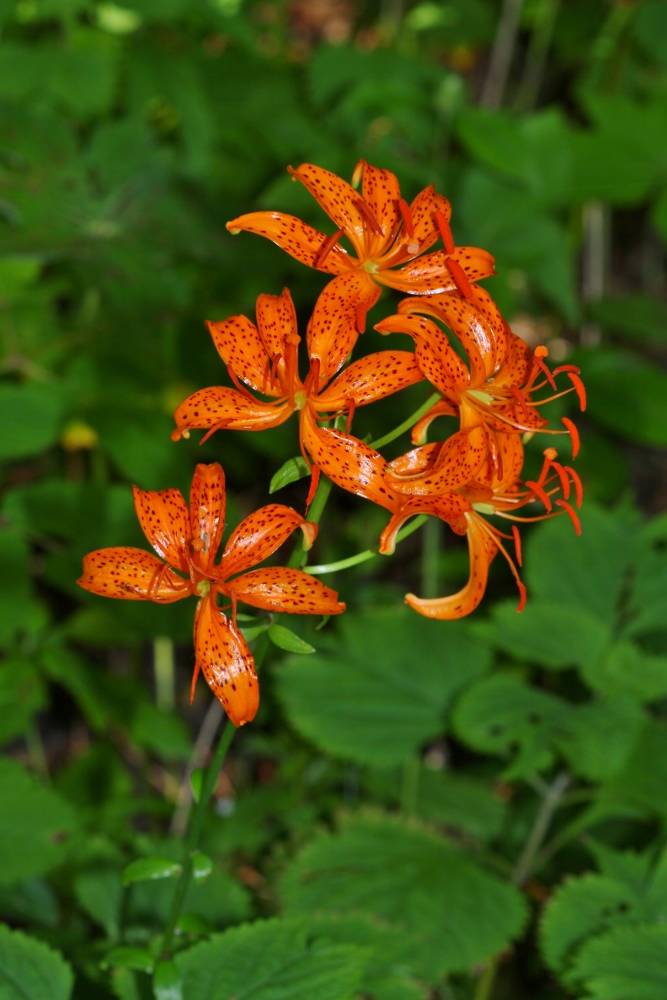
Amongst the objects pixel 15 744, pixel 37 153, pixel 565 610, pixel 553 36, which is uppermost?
pixel 553 36

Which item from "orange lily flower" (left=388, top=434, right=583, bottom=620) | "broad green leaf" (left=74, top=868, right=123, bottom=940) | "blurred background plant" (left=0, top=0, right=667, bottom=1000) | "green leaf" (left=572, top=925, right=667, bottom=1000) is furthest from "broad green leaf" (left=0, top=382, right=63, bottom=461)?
"green leaf" (left=572, top=925, right=667, bottom=1000)

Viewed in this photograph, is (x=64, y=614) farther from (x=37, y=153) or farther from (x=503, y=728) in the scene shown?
(x=503, y=728)

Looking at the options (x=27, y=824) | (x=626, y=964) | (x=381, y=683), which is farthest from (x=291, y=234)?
(x=381, y=683)

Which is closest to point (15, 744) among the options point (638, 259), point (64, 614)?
point (64, 614)

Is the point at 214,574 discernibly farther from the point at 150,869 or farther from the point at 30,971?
the point at 30,971

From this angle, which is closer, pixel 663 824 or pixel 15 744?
pixel 663 824

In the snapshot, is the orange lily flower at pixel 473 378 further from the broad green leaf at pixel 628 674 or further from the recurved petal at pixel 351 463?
the broad green leaf at pixel 628 674

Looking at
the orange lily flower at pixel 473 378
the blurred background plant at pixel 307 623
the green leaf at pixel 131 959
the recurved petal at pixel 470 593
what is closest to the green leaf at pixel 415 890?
the blurred background plant at pixel 307 623
